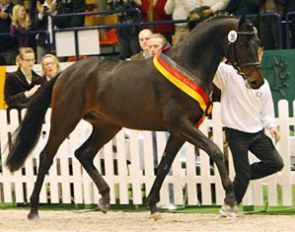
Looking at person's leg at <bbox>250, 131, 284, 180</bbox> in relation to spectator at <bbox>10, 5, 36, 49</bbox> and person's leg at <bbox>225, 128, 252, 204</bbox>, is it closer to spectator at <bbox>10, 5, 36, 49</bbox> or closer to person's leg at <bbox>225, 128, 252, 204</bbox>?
person's leg at <bbox>225, 128, 252, 204</bbox>

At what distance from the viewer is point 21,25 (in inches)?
749

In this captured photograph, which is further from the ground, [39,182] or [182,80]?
[182,80]

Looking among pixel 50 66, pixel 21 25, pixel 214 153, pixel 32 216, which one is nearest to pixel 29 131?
pixel 32 216

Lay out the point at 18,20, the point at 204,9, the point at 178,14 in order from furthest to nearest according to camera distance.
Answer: the point at 18,20 < the point at 178,14 < the point at 204,9

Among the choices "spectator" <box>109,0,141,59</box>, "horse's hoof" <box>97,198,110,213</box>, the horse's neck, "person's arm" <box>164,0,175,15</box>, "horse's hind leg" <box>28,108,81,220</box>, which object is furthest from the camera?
"spectator" <box>109,0,141,59</box>

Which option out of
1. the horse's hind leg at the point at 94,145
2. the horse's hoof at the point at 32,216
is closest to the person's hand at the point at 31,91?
the horse's hind leg at the point at 94,145

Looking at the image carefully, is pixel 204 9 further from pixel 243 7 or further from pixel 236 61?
pixel 236 61

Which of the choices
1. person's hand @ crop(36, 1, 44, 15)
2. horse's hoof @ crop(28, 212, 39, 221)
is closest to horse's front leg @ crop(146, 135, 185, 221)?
horse's hoof @ crop(28, 212, 39, 221)

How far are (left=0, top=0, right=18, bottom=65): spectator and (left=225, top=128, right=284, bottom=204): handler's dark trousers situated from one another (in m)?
8.37

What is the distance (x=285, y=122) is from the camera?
486 inches

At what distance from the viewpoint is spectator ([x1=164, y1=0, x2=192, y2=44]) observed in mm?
17375

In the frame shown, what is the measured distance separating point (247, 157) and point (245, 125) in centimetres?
36

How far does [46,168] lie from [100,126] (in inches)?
31.9

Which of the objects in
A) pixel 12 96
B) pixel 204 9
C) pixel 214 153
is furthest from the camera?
pixel 204 9
